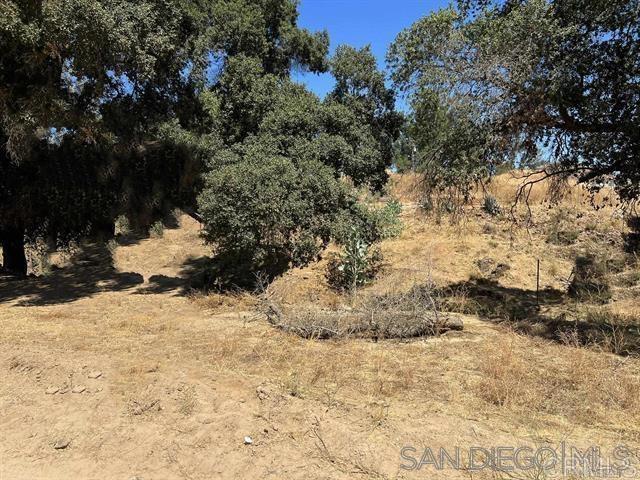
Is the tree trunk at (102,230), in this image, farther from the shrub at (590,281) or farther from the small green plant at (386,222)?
the shrub at (590,281)

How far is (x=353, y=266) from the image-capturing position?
12.4 m

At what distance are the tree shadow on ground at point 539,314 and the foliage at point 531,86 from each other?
2.57m

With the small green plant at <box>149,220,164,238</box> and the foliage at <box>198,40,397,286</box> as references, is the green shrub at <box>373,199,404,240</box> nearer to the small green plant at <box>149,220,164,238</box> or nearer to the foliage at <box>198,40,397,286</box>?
the foliage at <box>198,40,397,286</box>

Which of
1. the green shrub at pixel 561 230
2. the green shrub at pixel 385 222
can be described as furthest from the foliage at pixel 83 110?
the green shrub at pixel 561 230

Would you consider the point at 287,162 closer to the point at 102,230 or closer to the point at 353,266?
the point at 353,266

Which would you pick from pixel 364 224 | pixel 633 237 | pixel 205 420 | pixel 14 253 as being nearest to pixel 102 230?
pixel 14 253

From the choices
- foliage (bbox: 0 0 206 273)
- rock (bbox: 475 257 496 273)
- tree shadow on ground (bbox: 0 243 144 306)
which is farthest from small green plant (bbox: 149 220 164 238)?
rock (bbox: 475 257 496 273)

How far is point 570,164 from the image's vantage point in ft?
31.2

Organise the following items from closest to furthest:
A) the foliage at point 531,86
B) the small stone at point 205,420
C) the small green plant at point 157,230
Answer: the small stone at point 205,420 → the foliage at point 531,86 → the small green plant at point 157,230

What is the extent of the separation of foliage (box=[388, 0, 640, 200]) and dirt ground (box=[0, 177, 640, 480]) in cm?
334

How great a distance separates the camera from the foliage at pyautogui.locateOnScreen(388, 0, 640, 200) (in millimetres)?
7844

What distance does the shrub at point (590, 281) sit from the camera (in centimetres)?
1229

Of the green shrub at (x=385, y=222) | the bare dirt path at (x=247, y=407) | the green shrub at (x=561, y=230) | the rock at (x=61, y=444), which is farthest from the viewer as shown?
the green shrub at (x=561, y=230)

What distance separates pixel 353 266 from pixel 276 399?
733 centimetres
